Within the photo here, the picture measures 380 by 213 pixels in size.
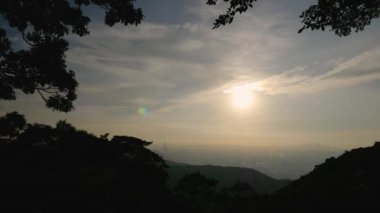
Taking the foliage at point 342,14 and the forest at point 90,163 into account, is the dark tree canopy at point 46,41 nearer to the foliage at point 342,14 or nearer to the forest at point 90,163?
the forest at point 90,163

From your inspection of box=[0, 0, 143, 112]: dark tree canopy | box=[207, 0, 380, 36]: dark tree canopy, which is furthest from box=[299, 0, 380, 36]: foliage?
box=[0, 0, 143, 112]: dark tree canopy

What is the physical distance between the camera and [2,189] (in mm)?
14414

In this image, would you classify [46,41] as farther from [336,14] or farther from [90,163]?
[336,14]

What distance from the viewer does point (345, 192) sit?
12023 millimetres

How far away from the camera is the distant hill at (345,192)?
10.4m

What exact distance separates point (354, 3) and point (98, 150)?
1668 cm

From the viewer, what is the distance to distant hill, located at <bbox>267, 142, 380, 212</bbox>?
10.4 metres

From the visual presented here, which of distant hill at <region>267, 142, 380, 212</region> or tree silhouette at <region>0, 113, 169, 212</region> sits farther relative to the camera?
tree silhouette at <region>0, 113, 169, 212</region>

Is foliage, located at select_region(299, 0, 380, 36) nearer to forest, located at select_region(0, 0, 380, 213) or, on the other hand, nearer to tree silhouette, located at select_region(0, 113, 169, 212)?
forest, located at select_region(0, 0, 380, 213)

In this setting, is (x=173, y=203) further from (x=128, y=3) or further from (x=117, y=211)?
(x=128, y=3)

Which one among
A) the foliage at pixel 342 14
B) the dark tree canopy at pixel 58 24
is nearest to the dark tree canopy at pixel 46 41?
the dark tree canopy at pixel 58 24

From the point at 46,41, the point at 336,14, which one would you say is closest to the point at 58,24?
the point at 46,41

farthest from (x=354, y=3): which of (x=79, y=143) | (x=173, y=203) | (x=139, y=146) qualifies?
(x=79, y=143)

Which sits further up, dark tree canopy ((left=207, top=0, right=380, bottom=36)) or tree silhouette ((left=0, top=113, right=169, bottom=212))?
dark tree canopy ((left=207, top=0, right=380, bottom=36))
